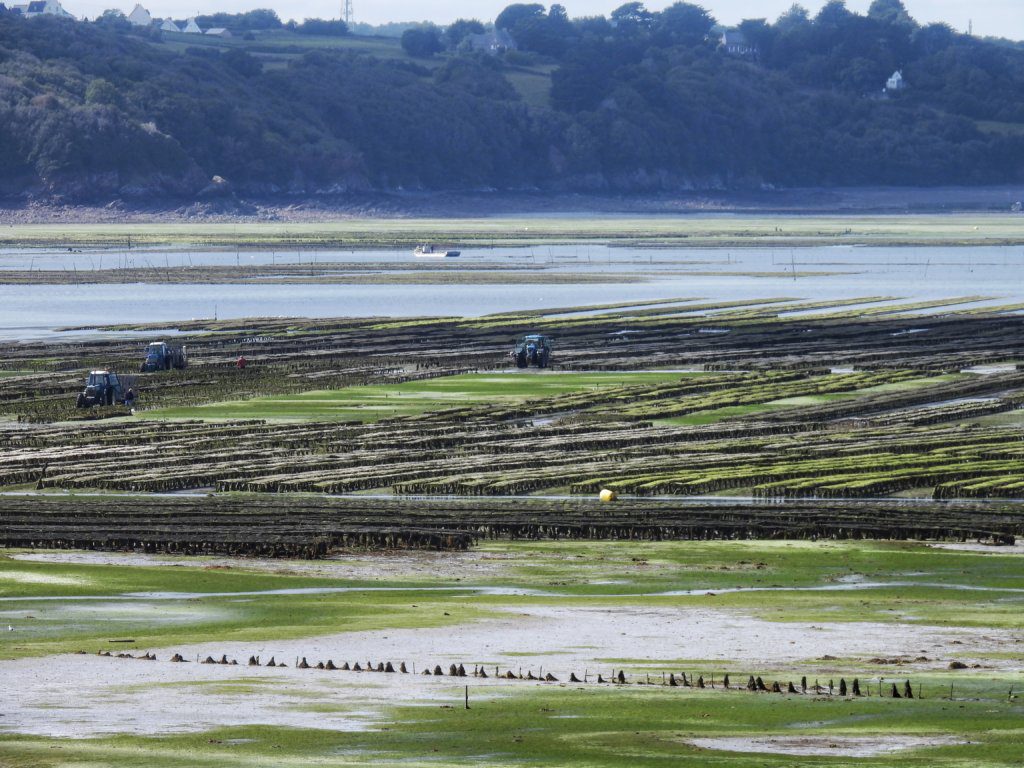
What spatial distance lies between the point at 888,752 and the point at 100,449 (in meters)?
44.0

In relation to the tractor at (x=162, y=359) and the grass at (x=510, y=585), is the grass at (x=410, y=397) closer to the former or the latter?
the tractor at (x=162, y=359)

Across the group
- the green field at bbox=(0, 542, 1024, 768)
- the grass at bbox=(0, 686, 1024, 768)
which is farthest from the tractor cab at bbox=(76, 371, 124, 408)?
the grass at bbox=(0, 686, 1024, 768)

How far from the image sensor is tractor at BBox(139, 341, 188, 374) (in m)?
94.2

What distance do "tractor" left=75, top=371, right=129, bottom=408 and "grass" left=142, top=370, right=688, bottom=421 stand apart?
2334mm

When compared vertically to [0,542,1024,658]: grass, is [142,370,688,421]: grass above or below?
below

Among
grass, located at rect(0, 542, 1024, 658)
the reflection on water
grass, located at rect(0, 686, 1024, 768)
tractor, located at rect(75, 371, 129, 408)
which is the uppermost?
grass, located at rect(0, 686, 1024, 768)

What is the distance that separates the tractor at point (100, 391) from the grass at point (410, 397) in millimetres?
2334

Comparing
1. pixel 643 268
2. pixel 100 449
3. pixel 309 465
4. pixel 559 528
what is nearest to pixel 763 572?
pixel 559 528

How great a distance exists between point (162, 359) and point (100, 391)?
14506mm

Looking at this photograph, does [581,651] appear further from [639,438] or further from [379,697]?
[639,438]

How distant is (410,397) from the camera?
83812 millimetres

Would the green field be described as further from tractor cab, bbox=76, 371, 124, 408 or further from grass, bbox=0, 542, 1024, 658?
tractor cab, bbox=76, 371, 124, 408

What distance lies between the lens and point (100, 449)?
67688 millimetres

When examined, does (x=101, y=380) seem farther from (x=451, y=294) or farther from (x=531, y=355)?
(x=451, y=294)
